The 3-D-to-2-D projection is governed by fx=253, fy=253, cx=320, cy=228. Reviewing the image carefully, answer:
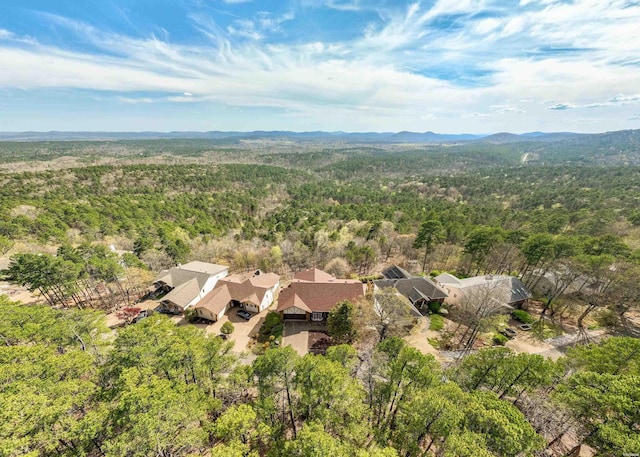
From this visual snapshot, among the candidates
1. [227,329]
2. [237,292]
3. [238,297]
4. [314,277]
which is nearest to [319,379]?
[227,329]

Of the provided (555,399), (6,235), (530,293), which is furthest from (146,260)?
(530,293)

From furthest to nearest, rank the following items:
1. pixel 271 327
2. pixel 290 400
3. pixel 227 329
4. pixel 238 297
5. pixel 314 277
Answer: pixel 314 277 < pixel 238 297 < pixel 271 327 < pixel 227 329 < pixel 290 400

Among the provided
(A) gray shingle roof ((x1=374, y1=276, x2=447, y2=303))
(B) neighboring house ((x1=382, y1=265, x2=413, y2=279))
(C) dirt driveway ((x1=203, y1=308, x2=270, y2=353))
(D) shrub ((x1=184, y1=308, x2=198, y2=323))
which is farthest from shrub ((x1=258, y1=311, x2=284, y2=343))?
(B) neighboring house ((x1=382, y1=265, x2=413, y2=279))

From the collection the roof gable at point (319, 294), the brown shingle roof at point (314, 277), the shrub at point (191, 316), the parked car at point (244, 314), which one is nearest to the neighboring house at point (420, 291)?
the roof gable at point (319, 294)

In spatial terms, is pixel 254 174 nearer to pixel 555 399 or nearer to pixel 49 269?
pixel 49 269

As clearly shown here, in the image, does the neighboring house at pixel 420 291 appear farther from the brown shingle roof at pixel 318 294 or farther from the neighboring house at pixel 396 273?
the neighboring house at pixel 396 273

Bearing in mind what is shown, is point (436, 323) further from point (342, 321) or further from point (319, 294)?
point (319, 294)

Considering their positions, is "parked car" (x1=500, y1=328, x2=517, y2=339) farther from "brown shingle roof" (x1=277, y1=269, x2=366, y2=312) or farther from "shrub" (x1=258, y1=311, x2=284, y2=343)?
"shrub" (x1=258, y1=311, x2=284, y2=343)
